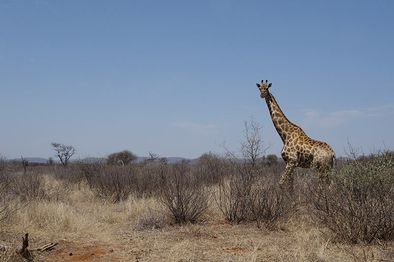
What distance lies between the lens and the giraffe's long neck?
982cm

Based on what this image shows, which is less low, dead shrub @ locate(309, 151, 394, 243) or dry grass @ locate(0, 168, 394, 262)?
dead shrub @ locate(309, 151, 394, 243)

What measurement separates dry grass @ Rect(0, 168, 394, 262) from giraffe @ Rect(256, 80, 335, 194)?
1.14 metres

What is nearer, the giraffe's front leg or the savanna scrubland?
the savanna scrubland

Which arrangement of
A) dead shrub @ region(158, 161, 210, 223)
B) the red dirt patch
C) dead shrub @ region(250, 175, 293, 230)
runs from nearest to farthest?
the red dirt patch → dead shrub @ region(250, 175, 293, 230) → dead shrub @ region(158, 161, 210, 223)

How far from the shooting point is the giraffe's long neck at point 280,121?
982 cm

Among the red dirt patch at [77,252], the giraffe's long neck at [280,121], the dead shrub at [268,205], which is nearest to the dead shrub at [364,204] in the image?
the dead shrub at [268,205]

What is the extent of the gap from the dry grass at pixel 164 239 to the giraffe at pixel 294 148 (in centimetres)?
114

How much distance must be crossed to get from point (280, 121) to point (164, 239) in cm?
493

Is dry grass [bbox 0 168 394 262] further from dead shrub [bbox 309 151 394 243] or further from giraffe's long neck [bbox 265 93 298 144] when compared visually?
giraffe's long neck [bbox 265 93 298 144]

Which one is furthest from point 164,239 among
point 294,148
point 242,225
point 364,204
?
point 294,148

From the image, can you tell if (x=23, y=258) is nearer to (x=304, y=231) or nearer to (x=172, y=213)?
(x=172, y=213)

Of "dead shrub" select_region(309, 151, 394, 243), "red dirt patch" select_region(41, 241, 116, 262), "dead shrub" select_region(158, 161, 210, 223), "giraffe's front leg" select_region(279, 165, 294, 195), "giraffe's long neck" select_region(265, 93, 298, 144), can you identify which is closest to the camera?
"red dirt patch" select_region(41, 241, 116, 262)

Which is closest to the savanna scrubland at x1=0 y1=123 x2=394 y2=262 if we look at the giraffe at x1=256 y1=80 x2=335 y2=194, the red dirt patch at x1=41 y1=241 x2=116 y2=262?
the red dirt patch at x1=41 y1=241 x2=116 y2=262

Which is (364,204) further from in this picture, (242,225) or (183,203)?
(183,203)
